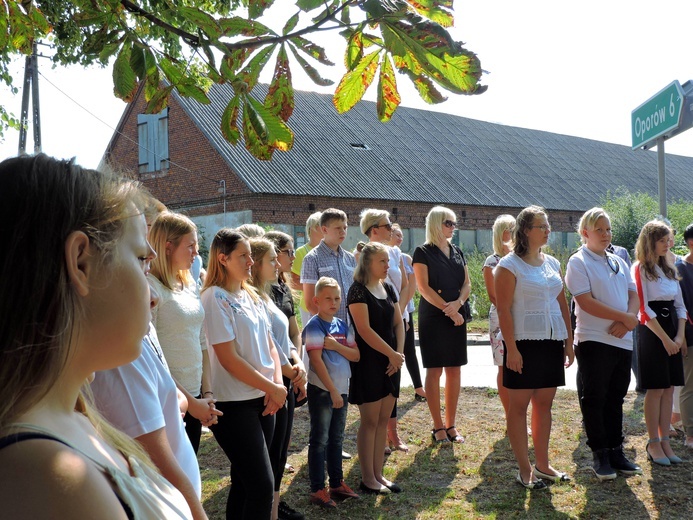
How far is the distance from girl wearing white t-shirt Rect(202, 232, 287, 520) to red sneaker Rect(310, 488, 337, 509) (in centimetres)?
112

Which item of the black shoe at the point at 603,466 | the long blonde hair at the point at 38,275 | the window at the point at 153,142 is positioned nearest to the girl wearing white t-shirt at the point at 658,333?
the black shoe at the point at 603,466

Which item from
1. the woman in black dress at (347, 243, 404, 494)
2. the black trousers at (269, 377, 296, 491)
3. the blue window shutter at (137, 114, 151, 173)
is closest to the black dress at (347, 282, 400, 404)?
the woman in black dress at (347, 243, 404, 494)

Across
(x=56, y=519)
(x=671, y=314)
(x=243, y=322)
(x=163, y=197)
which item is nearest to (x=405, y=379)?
(x=671, y=314)

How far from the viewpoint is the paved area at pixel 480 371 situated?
9.91 metres

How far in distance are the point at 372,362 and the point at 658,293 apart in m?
2.67

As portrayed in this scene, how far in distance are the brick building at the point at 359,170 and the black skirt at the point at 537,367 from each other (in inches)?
775

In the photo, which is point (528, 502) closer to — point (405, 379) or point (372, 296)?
point (372, 296)

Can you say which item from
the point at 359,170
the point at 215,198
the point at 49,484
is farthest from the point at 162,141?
the point at 49,484

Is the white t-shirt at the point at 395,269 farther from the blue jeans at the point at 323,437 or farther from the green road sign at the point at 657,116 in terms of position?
the green road sign at the point at 657,116

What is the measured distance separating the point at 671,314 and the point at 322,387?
127 inches

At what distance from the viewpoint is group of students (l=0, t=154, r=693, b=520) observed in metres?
1.05

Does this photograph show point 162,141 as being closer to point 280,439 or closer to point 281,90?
point 280,439

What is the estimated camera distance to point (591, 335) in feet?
18.5

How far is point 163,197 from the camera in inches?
1174
